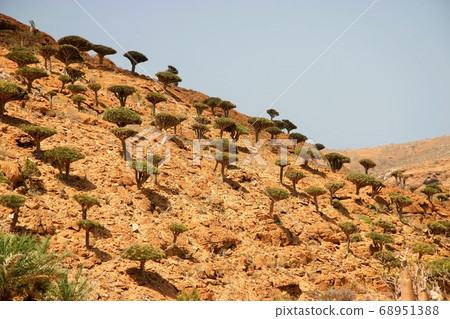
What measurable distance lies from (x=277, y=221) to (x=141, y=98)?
28.3 meters

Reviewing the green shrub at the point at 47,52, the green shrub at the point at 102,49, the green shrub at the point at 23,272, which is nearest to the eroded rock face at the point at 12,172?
the green shrub at the point at 23,272

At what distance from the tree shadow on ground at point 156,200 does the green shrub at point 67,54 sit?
27.3 m

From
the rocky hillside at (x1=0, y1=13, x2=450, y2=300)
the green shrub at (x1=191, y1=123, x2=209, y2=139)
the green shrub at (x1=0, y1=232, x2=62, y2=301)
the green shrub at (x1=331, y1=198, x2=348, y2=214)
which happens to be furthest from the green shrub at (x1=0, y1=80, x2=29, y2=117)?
the green shrub at (x1=331, y1=198, x2=348, y2=214)

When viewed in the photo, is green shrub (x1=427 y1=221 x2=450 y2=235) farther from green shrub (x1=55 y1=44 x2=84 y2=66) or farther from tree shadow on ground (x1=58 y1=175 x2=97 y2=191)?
green shrub (x1=55 y1=44 x2=84 y2=66)

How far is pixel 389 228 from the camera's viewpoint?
3309 centimetres

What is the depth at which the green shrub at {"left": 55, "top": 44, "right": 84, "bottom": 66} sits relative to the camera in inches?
1676

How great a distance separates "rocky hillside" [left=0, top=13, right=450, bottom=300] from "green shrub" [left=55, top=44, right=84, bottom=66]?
728cm

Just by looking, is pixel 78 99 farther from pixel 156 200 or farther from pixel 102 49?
pixel 102 49

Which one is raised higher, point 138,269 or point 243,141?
point 243,141

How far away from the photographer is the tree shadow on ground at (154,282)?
17.2 metres

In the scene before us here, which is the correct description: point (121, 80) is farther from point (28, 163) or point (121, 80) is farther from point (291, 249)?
point (291, 249)

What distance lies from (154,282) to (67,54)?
3596cm

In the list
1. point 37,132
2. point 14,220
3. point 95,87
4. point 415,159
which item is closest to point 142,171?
point 37,132

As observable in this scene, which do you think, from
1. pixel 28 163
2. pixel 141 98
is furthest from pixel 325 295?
pixel 141 98
